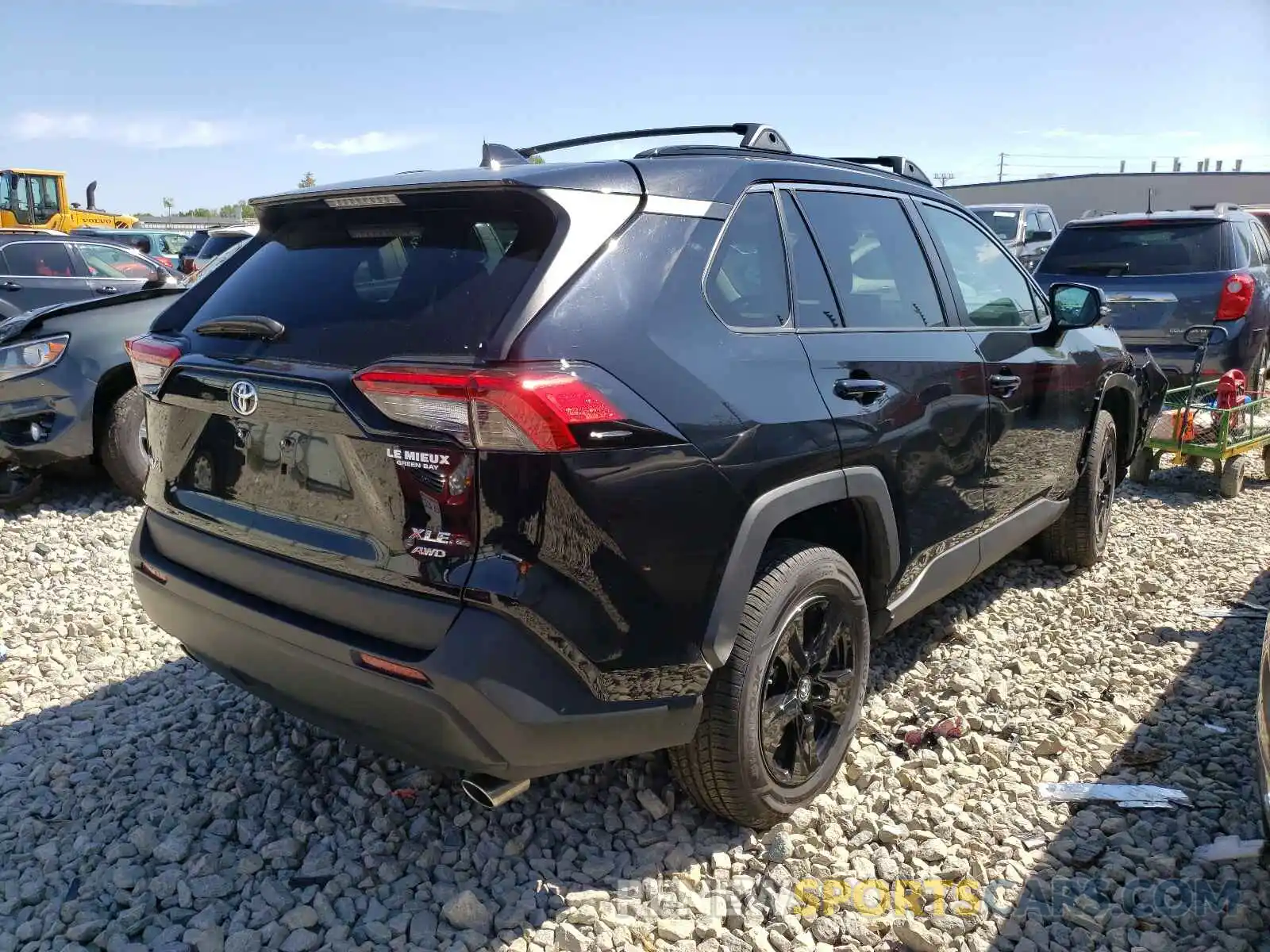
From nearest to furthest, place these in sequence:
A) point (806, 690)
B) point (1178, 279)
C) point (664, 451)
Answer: point (664, 451), point (806, 690), point (1178, 279)

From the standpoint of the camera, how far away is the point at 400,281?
2.31 metres

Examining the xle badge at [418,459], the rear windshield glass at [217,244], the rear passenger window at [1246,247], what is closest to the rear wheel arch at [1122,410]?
the rear passenger window at [1246,247]

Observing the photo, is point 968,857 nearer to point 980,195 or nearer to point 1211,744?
point 1211,744

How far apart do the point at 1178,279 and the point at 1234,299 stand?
0.43 metres

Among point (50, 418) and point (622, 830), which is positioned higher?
point (50, 418)

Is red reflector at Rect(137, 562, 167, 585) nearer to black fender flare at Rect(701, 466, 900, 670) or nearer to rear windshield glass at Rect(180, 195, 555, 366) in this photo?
rear windshield glass at Rect(180, 195, 555, 366)

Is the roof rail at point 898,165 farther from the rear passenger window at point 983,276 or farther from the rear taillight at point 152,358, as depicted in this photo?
the rear taillight at point 152,358

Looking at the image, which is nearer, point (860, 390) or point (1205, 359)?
point (860, 390)

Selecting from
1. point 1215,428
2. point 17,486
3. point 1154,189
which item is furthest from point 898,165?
point 1154,189

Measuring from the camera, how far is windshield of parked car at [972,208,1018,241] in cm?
1235

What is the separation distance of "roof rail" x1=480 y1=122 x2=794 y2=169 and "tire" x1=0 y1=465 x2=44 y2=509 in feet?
14.0

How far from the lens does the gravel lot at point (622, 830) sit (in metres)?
2.41

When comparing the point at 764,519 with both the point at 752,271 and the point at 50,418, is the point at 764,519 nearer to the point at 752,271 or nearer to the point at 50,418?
the point at 752,271

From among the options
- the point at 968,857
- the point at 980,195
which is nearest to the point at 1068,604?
the point at 968,857
